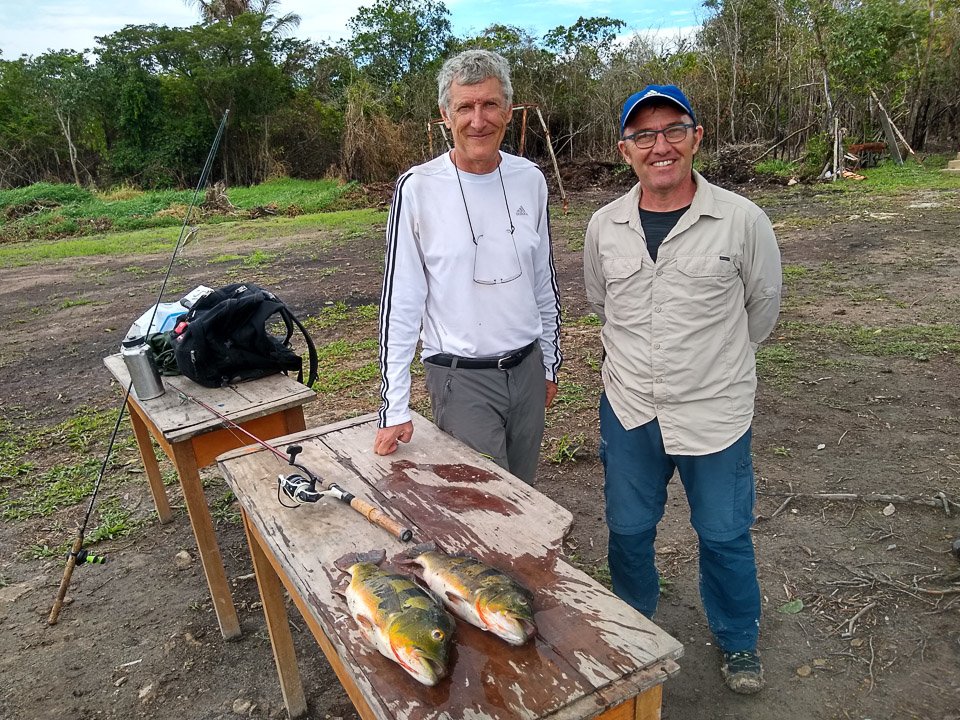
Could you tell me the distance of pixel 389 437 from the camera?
2357mm

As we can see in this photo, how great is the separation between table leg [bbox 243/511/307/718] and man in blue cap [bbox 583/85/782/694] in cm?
129

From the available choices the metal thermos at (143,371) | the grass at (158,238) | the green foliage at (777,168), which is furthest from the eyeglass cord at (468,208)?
the green foliage at (777,168)

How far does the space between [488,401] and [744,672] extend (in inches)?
55.2

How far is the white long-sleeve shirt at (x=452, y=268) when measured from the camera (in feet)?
8.09

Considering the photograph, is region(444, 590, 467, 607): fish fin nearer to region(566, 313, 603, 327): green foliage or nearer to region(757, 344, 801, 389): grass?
region(757, 344, 801, 389): grass

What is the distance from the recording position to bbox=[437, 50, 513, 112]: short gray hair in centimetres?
237

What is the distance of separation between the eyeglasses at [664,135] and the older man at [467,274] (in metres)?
0.51

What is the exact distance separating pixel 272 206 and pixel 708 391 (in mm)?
18549

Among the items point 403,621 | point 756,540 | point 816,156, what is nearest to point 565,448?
point 756,540

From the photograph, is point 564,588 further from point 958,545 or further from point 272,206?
point 272,206

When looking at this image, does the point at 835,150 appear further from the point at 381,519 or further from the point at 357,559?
the point at 357,559

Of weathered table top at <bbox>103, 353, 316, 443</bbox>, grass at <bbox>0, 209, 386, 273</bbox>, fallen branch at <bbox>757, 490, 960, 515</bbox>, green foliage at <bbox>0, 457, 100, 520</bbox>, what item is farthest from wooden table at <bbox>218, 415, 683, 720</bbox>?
grass at <bbox>0, 209, 386, 273</bbox>

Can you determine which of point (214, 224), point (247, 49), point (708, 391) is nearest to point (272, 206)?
point (214, 224)

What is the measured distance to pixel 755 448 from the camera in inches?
166
